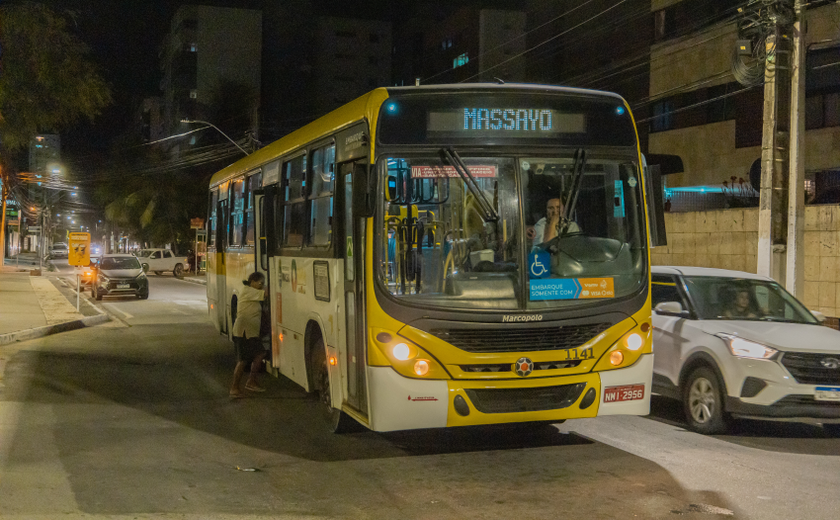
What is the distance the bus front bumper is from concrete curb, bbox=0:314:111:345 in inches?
490

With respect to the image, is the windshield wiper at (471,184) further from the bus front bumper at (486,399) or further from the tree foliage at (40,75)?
the tree foliage at (40,75)

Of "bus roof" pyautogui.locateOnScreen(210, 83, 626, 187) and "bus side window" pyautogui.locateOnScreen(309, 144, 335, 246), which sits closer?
"bus roof" pyautogui.locateOnScreen(210, 83, 626, 187)

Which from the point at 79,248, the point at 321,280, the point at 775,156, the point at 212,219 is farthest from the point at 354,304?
the point at 79,248

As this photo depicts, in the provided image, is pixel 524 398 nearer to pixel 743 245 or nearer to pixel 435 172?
pixel 435 172

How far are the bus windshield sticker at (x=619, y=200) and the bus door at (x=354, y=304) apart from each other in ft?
7.37

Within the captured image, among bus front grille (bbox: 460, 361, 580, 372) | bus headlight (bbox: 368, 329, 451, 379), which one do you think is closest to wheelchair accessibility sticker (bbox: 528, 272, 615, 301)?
bus front grille (bbox: 460, 361, 580, 372)

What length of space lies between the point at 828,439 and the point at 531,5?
48348 millimetres

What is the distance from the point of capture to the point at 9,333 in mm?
17219

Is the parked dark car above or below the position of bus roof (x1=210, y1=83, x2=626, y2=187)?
below

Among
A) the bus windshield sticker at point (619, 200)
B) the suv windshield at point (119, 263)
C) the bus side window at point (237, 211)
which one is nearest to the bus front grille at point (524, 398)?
the bus windshield sticker at point (619, 200)

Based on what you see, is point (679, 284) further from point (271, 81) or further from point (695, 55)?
point (271, 81)

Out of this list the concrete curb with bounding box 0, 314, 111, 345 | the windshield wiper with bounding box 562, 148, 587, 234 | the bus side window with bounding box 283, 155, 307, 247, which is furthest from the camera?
the concrete curb with bounding box 0, 314, 111, 345

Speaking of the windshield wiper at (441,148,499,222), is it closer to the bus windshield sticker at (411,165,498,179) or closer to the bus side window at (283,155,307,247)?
the bus windshield sticker at (411,165,498,179)

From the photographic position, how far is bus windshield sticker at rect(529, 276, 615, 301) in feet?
23.4
